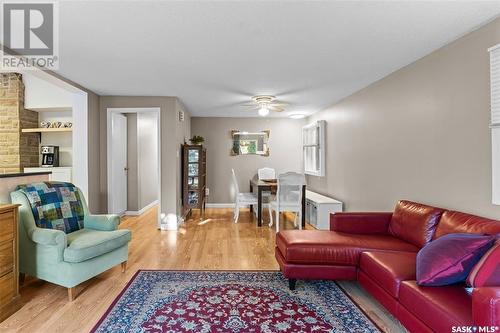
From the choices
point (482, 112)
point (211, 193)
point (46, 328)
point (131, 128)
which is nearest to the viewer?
point (46, 328)

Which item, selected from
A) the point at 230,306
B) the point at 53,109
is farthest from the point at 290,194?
the point at 53,109

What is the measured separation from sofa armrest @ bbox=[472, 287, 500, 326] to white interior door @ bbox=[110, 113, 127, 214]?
16.5 ft

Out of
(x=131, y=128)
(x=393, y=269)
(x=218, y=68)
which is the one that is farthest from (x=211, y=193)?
(x=393, y=269)

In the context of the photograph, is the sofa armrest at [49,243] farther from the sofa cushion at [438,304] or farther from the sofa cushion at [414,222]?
the sofa cushion at [414,222]

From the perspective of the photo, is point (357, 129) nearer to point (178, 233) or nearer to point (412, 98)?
point (412, 98)

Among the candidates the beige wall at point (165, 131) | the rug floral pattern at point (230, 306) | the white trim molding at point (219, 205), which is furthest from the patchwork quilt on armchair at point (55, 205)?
the white trim molding at point (219, 205)

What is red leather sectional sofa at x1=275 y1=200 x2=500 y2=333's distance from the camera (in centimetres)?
148

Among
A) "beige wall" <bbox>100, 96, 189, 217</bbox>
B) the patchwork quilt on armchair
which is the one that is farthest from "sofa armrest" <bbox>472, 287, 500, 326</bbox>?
"beige wall" <bbox>100, 96, 189, 217</bbox>

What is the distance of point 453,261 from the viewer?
67.5 inches

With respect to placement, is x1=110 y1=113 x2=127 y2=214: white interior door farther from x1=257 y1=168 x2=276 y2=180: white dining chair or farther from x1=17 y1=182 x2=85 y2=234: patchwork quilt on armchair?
x1=257 y1=168 x2=276 y2=180: white dining chair

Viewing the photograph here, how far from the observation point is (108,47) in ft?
8.95

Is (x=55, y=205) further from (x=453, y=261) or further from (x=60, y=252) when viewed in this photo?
(x=453, y=261)

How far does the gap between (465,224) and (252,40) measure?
92.7 inches

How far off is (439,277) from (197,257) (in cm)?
258
